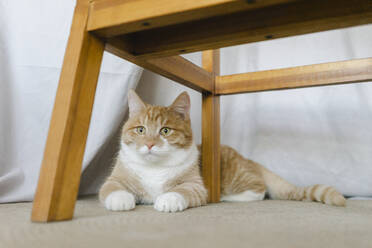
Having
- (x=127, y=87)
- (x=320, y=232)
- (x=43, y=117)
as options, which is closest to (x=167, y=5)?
(x=320, y=232)

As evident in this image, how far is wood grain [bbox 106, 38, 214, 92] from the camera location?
0.91 m

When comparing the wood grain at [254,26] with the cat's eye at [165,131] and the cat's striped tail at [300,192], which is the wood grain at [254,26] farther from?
the cat's striped tail at [300,192]

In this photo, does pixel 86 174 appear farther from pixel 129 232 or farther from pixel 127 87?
pixel 129 232

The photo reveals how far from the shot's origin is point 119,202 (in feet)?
3.21

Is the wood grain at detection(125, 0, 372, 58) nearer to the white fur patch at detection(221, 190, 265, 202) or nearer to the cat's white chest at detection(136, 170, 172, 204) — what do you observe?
the cat's white chest at detection(136, 170, 172, 204)

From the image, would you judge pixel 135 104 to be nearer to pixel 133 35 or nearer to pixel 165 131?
pixel 165 131

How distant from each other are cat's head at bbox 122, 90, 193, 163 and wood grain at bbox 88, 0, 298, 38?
0.51 m

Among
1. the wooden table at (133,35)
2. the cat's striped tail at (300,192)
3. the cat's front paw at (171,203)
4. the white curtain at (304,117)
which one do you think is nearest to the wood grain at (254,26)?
the wooden table at (133,35)

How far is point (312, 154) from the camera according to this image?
173cm

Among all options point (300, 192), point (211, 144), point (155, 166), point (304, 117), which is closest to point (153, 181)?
point (155, 166)

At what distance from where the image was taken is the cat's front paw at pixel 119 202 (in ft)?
3.20

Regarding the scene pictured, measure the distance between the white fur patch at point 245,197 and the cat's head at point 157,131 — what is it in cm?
36

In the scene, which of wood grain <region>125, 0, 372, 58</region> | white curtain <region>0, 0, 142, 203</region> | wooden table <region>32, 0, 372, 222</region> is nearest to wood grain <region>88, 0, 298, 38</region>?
wooden table <region>32, 0, 372, 222</region>

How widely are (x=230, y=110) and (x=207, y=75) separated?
2.18ft
